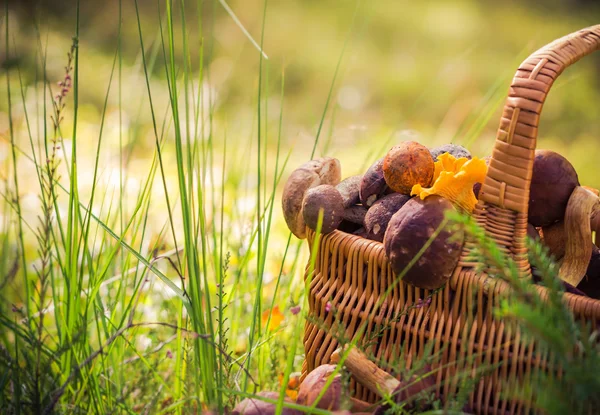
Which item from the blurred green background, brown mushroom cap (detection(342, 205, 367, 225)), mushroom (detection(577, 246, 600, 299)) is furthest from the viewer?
the blurred green background

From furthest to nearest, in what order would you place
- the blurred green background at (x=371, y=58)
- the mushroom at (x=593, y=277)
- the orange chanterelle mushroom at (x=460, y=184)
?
the blurred green background at (x=371, y=58), the mushroom at (x=593, y=277), the orange chanterelle mushroom at (x=460, y=184)

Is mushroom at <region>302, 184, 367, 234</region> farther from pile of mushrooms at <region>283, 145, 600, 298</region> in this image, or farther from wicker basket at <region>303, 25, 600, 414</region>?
wicker basket at <region>303, 25, 600, 414</region>

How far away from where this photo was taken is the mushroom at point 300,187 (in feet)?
3.70

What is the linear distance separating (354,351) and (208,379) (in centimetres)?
22

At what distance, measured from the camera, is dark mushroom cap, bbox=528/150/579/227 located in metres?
0.96

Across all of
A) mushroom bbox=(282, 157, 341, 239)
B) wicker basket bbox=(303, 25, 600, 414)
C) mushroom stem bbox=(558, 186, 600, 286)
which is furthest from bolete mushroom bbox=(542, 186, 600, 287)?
mushroom bbox=(282, 157, 341, 239)

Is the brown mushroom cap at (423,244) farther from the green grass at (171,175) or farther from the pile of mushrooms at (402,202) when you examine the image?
the green grass at (171,175)

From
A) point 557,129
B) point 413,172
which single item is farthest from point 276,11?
point 413,172

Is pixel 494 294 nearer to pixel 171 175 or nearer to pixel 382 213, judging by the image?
pixel 382 213

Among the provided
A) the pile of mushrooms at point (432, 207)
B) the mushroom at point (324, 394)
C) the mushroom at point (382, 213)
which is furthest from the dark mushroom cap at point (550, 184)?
the mushroom at point (324, 394)

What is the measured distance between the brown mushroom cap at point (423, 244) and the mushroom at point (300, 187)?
281 millimetres

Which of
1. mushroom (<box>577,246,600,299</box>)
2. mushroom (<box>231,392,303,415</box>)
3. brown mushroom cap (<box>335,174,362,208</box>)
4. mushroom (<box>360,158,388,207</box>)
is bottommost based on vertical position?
mushroom (<box>231,392,303,415</box>)

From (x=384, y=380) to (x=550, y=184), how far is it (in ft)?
1.45

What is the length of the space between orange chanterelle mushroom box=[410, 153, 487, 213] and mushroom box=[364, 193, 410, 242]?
0.08 m
